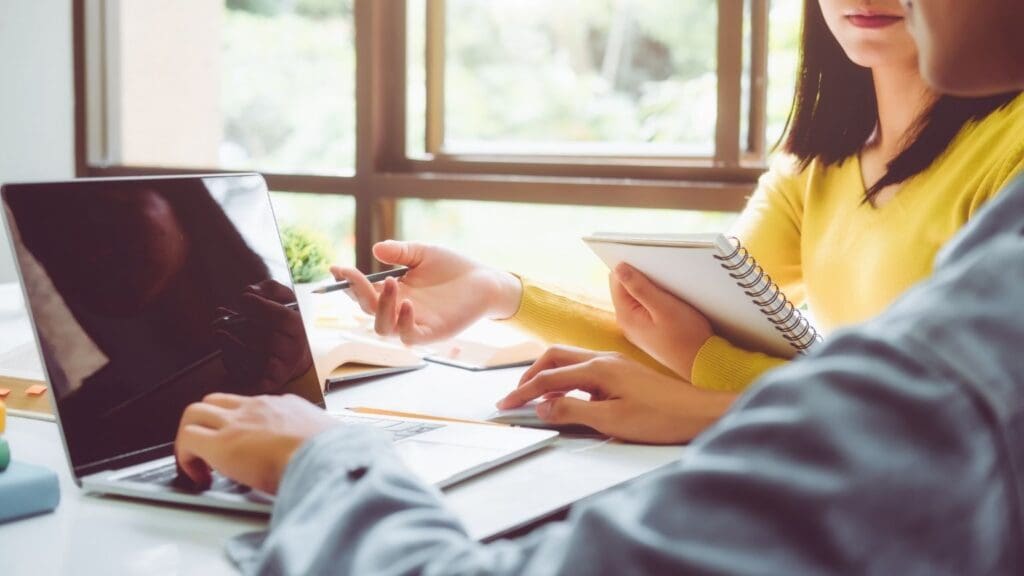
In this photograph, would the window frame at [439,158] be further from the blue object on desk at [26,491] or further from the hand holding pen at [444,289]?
the blue object on desk at [26,491]

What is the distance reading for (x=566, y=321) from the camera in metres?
1.34

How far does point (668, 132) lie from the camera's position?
2355 millimetres

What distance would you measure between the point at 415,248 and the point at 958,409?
3.07 feet

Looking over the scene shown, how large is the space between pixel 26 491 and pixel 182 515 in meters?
0.10

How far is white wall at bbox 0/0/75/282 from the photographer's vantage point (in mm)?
2725

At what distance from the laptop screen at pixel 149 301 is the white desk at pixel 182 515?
0.24 feet

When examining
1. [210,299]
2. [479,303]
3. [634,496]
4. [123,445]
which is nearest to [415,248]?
[479,303]

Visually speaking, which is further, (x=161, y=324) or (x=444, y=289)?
(x=444, y=289)

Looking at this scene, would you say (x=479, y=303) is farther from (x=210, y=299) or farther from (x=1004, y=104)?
(x=1004, y=104)

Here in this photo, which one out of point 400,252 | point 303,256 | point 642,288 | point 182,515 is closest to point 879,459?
point 182,515

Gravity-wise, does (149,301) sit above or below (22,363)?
above

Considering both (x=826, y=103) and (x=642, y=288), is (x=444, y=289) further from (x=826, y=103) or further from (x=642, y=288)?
(x=826, y=103)

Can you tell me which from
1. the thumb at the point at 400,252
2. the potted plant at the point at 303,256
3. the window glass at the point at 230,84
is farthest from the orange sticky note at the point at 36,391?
the window glass at the point at 230,84

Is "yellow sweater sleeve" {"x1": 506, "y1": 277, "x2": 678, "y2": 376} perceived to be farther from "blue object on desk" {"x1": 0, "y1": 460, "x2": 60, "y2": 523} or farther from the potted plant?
"blue object on desk" {"x1": 0, "y1": 460, "x2": 60, "y2": 523}
